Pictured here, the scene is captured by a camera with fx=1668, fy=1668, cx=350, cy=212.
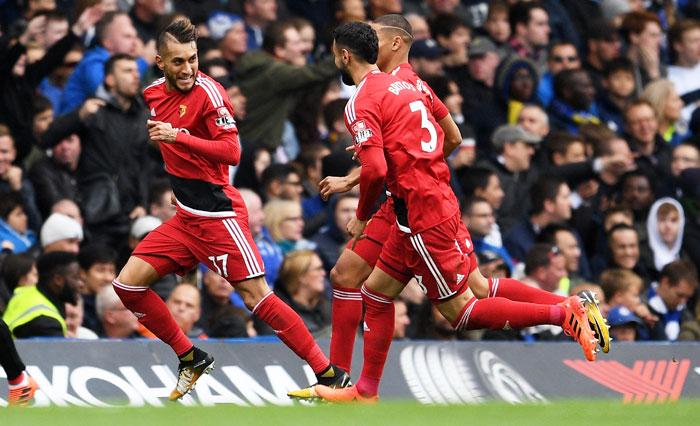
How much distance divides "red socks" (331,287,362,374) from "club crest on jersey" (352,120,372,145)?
3.92ft

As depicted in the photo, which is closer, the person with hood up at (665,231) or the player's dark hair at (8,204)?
the player's dark hair at (8,204)

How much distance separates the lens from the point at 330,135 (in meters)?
15.1

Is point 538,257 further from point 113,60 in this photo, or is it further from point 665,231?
point 113,60

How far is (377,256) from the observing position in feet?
33.3

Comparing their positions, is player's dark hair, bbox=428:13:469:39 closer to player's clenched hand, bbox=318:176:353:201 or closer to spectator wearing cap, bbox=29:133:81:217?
spectator wearing cap, bbox=29:133:81:217

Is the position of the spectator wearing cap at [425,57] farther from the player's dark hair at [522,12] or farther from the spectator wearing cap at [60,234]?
the spectator wearing cap at [60,234]

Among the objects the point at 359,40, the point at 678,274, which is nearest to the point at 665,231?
the point at 678,274

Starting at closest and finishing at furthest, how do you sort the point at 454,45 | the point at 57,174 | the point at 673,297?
1. the point at 57,174
2. the point at 673,297
3. the point at 454,45

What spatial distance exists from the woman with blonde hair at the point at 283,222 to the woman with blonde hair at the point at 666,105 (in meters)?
4.91

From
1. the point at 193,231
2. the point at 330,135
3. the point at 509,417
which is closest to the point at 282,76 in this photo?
the point at 330,135

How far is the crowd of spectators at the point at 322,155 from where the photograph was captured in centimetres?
1264

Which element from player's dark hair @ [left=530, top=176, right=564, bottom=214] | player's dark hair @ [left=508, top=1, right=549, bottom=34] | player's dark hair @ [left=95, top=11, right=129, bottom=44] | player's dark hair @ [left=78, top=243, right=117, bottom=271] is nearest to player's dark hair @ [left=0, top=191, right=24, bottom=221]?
player's dark hair @ [left=78, top=243, right=117, bottom=271]

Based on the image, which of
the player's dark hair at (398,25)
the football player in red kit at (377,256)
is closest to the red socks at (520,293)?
the football player in red kit at (377,256)

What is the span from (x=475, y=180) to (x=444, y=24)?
8.71 feet
